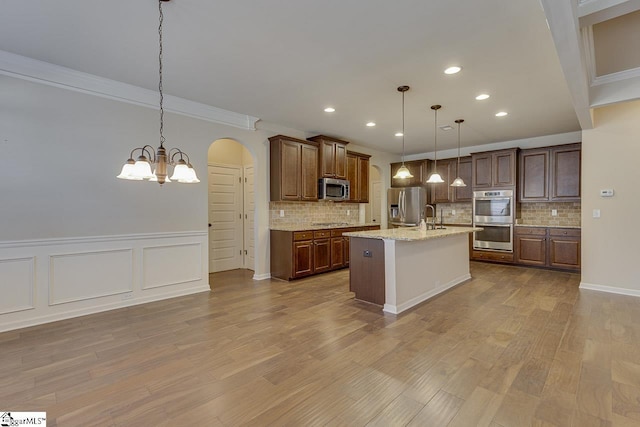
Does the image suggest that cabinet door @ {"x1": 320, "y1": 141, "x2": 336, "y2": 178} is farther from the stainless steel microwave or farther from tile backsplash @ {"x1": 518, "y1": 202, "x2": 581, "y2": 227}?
tile backsplash @ {"x1": 518, "y1": 202, "x2": 581, "y2": 227}

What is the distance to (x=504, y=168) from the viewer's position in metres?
6.22

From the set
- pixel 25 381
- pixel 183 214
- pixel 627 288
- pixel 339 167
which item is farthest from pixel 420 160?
pixel 25 381

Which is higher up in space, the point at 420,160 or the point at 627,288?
the point at 420,160

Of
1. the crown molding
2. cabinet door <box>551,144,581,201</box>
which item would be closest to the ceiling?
the crown molding

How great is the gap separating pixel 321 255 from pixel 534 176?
458cm

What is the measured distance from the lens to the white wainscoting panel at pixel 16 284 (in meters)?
3.00

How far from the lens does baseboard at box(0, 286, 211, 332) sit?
306cm

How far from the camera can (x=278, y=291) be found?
440 centimetres

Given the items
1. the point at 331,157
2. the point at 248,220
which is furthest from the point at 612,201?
the point at 248,220

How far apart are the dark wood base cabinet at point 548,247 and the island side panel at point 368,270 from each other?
13.1ft

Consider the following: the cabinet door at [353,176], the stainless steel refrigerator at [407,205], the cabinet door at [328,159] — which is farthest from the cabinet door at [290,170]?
the stainless steel refrigerator at [407,205]

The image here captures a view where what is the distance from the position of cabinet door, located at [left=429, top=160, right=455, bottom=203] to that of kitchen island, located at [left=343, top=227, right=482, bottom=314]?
3.02 metres

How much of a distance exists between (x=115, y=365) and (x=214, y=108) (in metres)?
3.47

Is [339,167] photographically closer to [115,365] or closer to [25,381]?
[115,365]
